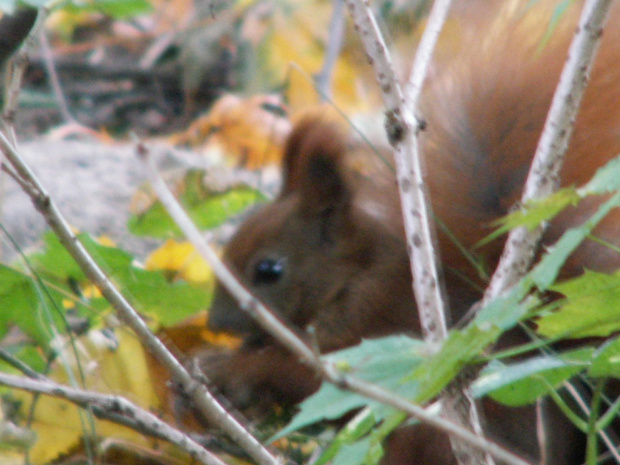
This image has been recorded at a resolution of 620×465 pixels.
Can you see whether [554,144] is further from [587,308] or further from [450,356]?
[450,356]

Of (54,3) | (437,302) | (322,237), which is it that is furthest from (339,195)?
(437,302)

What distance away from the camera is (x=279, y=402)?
1.46m

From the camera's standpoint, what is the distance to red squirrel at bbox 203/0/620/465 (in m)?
1.28

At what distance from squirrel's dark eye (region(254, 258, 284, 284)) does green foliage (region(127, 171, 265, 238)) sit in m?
0.14

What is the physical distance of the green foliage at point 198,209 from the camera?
1482 mm

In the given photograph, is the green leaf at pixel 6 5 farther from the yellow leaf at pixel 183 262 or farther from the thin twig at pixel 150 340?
the yellow leaf at pixel 183 262

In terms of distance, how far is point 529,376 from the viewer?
27.7 inches

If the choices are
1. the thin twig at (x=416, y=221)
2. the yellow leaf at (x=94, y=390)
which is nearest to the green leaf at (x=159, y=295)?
the yellow leaf at (x=94, y=390)

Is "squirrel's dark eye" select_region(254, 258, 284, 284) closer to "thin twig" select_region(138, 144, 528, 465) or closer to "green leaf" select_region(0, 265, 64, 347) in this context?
"green leaf" select_region(0, 265, 64, 347)

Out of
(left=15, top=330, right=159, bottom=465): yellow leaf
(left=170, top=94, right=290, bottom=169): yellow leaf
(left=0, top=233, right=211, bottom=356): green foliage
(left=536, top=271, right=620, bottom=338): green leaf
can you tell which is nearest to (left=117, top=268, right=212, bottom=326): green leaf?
(left=0, top=233, right=211, bottom=356): green foliage

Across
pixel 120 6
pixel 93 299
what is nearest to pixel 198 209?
pixel 93 299

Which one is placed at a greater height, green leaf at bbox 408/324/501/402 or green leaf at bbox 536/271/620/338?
green leaf at bbox 408/324/501/402

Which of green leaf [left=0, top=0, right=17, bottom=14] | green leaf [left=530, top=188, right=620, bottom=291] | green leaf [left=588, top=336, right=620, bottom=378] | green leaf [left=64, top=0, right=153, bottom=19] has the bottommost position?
green leaf [left=588, top=336, right=620, bottom=378]

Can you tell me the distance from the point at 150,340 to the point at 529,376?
0.33 m
